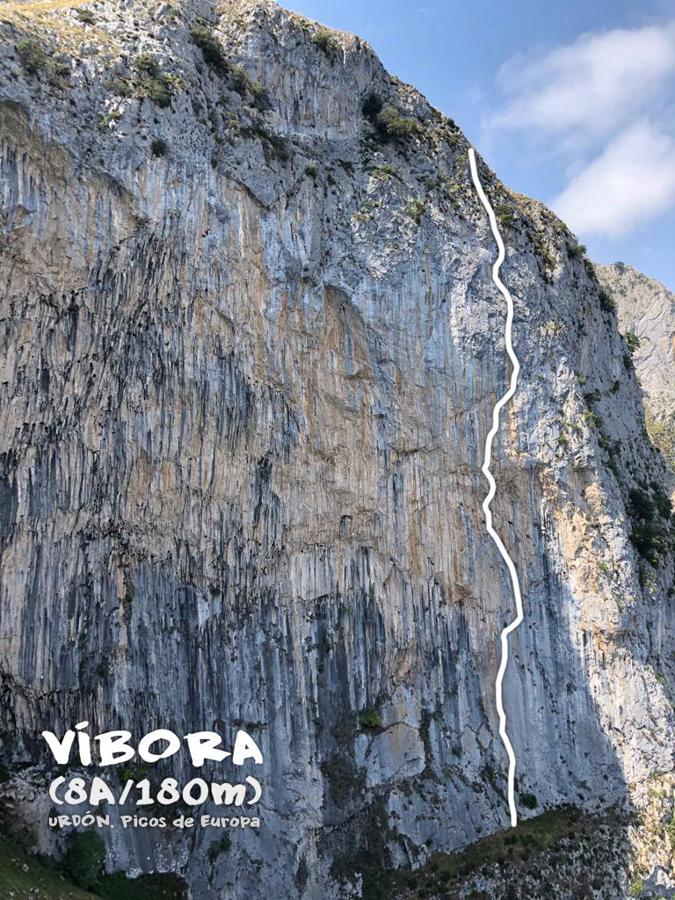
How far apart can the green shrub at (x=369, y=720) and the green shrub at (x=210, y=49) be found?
28523mm

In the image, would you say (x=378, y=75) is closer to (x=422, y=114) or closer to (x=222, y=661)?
(x=422, y=114)

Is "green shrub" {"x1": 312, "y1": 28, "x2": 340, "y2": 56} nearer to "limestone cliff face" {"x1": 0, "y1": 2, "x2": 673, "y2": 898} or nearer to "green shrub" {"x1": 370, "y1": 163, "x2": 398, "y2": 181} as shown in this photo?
"limestone cliff face" {"x1": 0, "y1": 2, "x2": 673, "y2": 898}

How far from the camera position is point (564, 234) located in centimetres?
4634

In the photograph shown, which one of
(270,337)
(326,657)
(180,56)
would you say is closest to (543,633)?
(326,657)

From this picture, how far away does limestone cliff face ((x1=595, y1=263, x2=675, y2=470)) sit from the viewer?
106875 mm

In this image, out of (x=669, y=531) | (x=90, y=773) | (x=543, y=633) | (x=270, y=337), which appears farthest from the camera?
(x=669, y=531)

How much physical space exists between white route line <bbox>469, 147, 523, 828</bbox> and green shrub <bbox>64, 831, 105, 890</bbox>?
17.0 meters

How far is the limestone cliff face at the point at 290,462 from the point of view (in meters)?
29.0

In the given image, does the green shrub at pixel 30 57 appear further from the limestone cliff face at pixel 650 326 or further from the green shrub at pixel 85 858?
the limestone cliff face at pixel 650 326

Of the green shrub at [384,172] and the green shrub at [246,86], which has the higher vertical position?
the green shrub at [246,86]

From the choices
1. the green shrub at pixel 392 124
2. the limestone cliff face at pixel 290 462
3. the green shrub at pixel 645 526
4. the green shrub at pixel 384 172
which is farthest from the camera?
the green shrub at pixel 645 526

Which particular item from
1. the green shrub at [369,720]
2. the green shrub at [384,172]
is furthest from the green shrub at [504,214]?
the green shrub at [369,720]

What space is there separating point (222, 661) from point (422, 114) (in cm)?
2915

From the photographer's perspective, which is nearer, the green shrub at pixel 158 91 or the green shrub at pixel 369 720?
the green shrub at pixel 158 91
